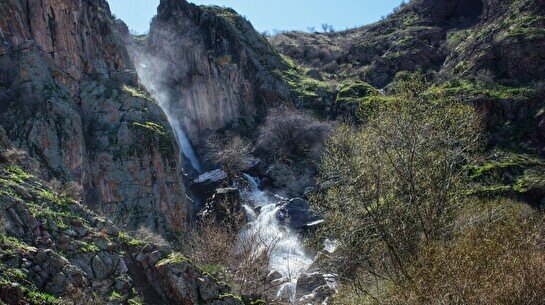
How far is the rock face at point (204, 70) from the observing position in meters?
57.5

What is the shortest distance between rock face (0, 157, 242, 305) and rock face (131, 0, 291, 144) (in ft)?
122

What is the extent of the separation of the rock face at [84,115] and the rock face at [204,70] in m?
18.5

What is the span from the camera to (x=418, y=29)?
72.0m

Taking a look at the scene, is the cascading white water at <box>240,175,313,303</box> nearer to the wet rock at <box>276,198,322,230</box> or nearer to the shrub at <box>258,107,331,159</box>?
the wet rock at <box>276,198,322,230</box>

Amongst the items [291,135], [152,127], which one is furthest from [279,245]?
[291,135]

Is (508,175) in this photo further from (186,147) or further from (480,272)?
(186,147)

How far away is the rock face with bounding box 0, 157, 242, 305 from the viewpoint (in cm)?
1491

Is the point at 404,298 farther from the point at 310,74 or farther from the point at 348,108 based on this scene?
the point at 310,74

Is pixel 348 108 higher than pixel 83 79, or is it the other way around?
pixel 83 79

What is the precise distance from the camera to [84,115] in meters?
34.8

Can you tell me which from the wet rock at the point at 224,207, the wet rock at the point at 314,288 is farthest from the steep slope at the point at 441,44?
the wet rock at the point at 314,288

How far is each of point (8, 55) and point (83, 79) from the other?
5297 millimetres

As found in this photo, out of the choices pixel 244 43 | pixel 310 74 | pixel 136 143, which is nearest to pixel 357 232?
pixel 136 143

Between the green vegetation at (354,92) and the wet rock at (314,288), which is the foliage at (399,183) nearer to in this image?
the wet rock at (314,288)
